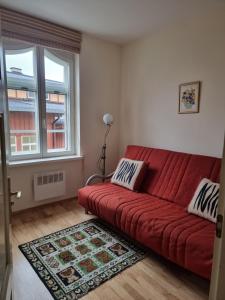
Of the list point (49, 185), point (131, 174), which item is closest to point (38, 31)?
point (49, 185)

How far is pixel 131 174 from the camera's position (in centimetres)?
271

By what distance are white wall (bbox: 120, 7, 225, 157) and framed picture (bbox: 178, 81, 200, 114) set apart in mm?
62

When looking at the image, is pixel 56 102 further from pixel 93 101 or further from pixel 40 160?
pixel 40 160

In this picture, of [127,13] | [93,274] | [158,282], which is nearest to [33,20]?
[127,13]

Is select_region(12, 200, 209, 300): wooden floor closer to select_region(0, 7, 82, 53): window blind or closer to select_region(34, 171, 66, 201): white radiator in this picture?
select_region(34, 171, 66, 201): white radiator

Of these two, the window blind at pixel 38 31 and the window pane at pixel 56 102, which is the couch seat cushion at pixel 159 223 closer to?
the window pane at pixel 56 102

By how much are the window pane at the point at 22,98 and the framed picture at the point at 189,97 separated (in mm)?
2026

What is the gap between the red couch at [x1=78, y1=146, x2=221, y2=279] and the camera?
1.60 m

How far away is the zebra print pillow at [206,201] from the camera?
6.15 feet

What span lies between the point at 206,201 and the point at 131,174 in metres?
1.01

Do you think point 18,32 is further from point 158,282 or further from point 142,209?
point 158,282

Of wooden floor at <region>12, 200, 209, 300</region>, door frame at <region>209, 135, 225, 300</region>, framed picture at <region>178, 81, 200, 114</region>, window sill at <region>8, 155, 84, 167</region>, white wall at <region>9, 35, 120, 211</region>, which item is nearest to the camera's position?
door frame at <region>209, 135, 225, 300</region>

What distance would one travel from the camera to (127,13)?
246 cm

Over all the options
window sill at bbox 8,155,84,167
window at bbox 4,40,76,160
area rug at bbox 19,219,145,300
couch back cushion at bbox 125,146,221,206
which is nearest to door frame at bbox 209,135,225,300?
area rug at bbox 19,219,145,300
